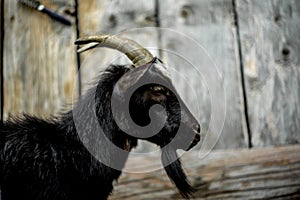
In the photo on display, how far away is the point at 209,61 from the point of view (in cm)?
279

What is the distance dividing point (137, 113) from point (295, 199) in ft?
2.99

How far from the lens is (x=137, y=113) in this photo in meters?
2.36

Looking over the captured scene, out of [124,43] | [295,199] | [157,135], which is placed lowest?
[295,199]

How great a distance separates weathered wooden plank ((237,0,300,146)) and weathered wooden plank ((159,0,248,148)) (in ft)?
0.21

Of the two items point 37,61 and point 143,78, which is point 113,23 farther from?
point 143,78

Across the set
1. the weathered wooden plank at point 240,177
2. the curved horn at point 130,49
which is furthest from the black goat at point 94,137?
the weathered wooden plank at point 240,177

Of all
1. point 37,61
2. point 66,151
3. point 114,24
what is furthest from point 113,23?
point 66,151

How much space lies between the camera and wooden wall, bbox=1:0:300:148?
110 inches

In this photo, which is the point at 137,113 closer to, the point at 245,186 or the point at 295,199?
the point at 245,186

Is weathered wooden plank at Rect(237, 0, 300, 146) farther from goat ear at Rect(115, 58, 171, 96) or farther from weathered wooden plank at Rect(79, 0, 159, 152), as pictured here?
goat ear at Rect(115, 58, 171, 96)

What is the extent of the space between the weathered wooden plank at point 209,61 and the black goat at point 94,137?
440 millimetres

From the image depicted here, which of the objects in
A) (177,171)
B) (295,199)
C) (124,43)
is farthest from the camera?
(295,199)

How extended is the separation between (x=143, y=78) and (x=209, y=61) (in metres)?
0.60

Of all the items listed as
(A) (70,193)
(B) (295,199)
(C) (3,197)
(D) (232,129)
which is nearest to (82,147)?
(A) (70,193)
